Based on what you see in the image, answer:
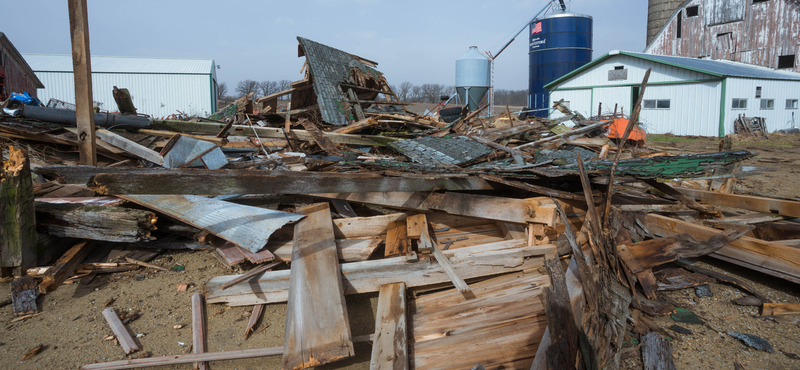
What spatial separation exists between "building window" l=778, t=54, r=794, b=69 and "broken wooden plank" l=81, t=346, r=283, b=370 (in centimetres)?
2731

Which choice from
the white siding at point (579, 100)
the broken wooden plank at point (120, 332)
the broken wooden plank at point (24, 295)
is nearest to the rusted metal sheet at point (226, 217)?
the broken wooden plank at point (120, 332)

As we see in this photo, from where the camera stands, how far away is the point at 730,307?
303cm

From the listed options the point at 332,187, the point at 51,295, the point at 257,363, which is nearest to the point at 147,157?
the point at 51,295

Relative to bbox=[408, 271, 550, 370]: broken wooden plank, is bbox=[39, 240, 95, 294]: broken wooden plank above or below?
above

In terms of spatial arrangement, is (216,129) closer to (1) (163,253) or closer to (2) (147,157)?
(2) (147,157)

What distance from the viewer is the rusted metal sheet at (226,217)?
3.09 m

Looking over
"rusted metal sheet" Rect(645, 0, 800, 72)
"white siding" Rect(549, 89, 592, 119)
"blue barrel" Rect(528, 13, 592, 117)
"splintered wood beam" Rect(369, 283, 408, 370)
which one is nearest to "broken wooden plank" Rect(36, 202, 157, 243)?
"splintered wood beam" Rect(369, 283, 408, 370)

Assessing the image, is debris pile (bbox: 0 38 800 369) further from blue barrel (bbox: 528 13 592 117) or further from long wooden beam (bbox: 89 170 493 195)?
blue barrel (bbox: 528 13 592 117)

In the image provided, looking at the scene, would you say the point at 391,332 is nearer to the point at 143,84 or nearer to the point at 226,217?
the point at 226,217

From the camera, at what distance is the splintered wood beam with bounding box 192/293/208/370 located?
8.26 feet

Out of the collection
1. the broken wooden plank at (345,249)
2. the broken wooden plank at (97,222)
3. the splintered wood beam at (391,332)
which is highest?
the broken wooden plank at (97,222)

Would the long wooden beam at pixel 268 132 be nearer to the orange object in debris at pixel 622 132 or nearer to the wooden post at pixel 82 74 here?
the wooden post at pixel 82 74

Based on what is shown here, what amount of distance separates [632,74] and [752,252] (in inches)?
679

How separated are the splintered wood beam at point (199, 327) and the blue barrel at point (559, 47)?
856 inches
